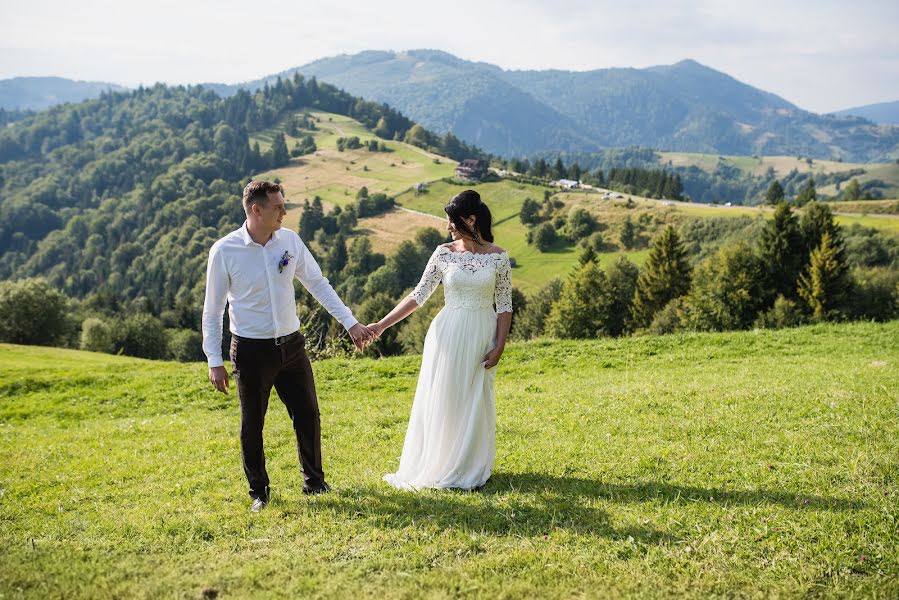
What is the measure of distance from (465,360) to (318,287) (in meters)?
2.06

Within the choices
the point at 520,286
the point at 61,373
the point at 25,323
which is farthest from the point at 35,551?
the point at 520,286

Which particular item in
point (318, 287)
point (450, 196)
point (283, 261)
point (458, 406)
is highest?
point (450, 196)

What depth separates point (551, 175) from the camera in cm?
18388

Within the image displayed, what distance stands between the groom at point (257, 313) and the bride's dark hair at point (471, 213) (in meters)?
1.92

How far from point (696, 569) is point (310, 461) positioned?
4.46 metres

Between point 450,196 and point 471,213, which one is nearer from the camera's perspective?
point 471,213

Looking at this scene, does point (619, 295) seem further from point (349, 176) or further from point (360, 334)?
point (349, 176)

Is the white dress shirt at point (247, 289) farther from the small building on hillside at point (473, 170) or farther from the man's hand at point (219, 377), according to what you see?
the small building on hillside at point (473, 170)

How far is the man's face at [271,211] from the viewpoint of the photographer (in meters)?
6.46

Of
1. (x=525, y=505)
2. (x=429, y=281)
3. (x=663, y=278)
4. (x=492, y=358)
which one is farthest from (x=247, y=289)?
(x=663, y=278)

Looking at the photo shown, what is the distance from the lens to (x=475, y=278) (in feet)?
23.6

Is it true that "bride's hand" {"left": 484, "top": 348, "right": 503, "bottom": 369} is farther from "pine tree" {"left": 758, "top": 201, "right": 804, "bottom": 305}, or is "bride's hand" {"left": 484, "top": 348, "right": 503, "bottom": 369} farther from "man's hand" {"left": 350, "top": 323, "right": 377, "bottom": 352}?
"pine tree" {"left": 758, "top": 201, "right": 804, "bottom": 305}

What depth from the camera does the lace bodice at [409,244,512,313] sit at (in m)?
7.19

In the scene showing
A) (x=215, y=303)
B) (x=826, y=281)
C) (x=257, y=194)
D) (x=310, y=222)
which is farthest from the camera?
(x=310, y=222)
